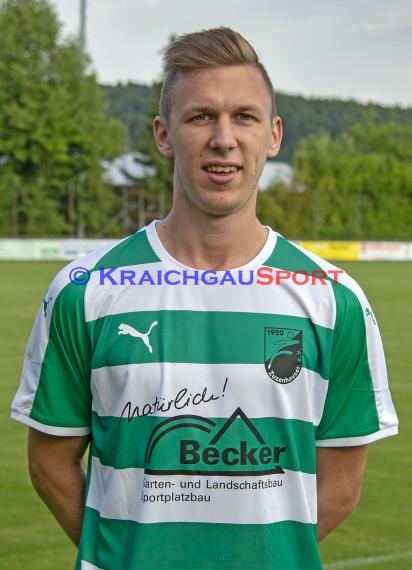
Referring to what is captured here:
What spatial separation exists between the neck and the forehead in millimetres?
272

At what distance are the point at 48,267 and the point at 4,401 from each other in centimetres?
2772

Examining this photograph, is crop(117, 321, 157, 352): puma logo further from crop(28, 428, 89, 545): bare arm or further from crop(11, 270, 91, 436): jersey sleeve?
crop(28, 428, 89, 545): bare arm

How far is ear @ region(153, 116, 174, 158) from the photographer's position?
109 inches

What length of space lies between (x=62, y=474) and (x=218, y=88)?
108 cm

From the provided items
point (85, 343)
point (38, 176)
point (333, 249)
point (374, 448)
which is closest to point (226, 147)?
point (85, 343)

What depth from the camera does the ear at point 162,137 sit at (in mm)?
2766

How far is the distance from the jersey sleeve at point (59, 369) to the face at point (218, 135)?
1.31ft

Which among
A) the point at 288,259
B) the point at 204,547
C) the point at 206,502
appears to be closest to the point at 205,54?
the point at 288,259

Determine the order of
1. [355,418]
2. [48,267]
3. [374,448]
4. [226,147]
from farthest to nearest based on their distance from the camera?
1. [48,267]
2. [374,448]
3. [355,418]
4. [226,147]

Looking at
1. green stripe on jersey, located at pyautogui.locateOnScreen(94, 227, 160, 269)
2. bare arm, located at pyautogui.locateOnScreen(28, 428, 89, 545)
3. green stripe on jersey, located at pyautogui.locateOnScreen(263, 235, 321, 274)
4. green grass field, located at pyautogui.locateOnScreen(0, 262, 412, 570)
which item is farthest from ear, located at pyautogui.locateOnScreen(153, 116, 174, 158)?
green grass field, located at pyautogui.locateOnScreen(0, 262, 412, 570)

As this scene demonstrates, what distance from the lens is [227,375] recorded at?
2627 millimetres

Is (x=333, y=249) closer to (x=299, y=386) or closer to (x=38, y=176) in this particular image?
(x=38, y=176)

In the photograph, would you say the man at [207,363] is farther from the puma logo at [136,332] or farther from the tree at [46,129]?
the tree at [46,129]

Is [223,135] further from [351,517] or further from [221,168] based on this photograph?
[351,517]
